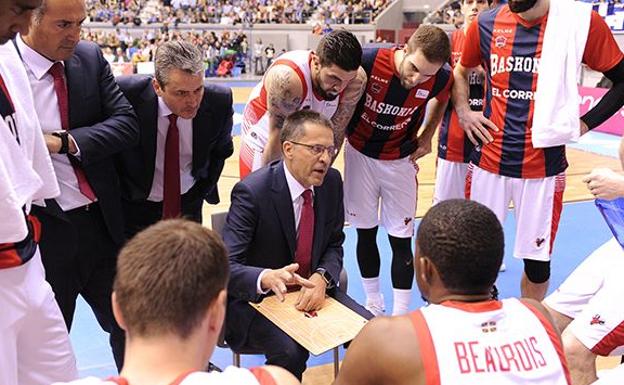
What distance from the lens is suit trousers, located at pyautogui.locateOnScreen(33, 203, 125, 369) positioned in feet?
9.02

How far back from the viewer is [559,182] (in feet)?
12.4

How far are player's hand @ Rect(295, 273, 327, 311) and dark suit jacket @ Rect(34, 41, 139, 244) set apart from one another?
96 centimetres

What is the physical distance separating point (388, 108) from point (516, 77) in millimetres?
803

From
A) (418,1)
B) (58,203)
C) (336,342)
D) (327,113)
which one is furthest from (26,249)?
(418,1)

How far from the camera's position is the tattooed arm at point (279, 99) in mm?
3607

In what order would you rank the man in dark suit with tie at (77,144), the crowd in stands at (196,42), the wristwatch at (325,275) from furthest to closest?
the crowd in stands at (196,42), the wristwatch at (325,275), the man in dark suit with tie at (77,144)

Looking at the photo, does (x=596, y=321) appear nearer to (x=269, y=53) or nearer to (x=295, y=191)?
(x=295, y=191)

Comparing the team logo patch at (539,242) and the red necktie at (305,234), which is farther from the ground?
the red necktie at (305,234)

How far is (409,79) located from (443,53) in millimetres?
292

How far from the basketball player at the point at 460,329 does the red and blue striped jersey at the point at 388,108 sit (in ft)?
7.47

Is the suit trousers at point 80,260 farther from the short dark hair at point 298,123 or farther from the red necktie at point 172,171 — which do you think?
the short dark hair at point 298,123

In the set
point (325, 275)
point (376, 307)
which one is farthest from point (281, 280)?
point (376, 307)

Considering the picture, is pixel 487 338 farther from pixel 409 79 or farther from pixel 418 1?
pixel 418 1

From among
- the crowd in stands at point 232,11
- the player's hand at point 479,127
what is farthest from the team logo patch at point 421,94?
the crowd in stands at point 232,11
